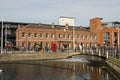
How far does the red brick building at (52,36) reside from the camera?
7244 centimetres

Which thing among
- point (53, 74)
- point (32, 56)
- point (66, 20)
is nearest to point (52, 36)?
point (66, 20)

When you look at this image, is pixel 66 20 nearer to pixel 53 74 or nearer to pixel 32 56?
pixel 32 56

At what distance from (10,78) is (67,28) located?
5855cm

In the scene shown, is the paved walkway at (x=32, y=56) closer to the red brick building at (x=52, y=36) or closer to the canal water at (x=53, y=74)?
the canal water at (x=53, y=74)

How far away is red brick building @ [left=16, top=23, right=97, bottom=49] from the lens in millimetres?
72438

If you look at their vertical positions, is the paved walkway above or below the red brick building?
below

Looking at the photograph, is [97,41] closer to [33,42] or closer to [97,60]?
[33,42]

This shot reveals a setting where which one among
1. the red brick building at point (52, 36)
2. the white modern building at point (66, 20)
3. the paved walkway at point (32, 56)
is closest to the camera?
the paved walkway at point (32, 56)

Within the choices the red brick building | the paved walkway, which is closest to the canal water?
the paved walkway

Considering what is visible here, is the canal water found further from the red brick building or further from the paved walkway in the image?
the red brick building

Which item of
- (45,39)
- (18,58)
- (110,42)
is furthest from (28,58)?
(110,42)

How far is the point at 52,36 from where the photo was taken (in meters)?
77.6

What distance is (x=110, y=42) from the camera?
92562 millimetres

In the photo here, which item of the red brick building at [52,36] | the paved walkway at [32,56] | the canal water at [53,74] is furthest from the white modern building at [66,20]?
the canal water at [53,74]
